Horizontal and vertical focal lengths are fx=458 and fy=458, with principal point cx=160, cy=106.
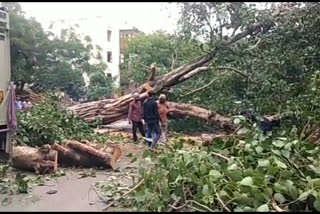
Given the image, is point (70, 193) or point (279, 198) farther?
point (70, 193)

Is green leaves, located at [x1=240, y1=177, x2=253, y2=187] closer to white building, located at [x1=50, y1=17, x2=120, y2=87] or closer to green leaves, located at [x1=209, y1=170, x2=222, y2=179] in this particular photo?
green leaves, located at [x1=209, y1=170, x2=222, y2=179]

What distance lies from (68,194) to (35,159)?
5.03ft

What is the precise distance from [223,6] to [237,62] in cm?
156

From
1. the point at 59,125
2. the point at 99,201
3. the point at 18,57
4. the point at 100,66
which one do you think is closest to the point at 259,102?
Answer: the point at 59,125

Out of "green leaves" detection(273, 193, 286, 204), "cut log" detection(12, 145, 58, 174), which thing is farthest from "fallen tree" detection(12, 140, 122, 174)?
"green leaves" detection(273, 193, 286, 204)

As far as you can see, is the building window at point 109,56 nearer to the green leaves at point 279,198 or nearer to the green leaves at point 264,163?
the green leaves at point 264,163

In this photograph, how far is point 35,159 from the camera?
293 inches

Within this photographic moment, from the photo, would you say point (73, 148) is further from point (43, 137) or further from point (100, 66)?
point (100, 66)

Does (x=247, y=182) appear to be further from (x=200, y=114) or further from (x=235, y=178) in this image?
(x=200, y=114)

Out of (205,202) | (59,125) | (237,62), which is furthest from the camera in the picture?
(237,62)

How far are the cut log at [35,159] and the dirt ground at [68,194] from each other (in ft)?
0.69

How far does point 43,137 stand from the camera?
9.22 m

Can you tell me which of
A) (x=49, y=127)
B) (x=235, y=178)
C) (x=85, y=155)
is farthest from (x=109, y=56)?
(x=235, y=178)

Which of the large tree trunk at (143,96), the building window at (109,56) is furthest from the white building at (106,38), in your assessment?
the large tree trunk at (143,96)
